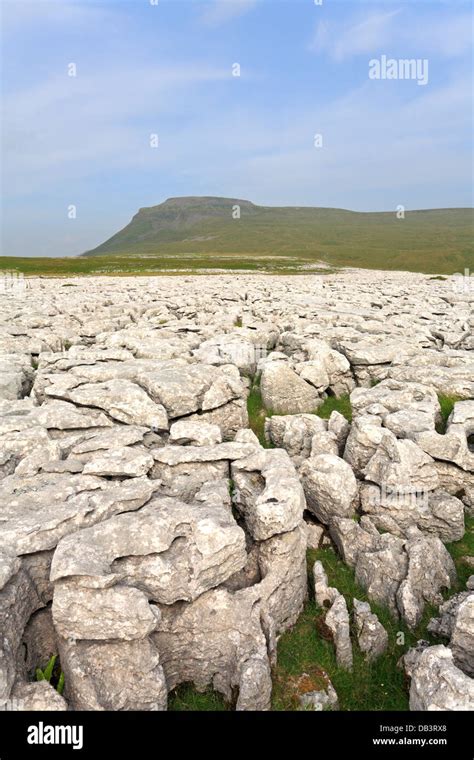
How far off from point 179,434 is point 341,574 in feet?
18.6

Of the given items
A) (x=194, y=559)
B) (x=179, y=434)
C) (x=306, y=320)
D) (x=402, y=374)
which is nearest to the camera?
(x=194, y=559)

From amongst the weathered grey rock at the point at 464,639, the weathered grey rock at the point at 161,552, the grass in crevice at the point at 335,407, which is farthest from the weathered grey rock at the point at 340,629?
the grass in crevice at the point at 335,407

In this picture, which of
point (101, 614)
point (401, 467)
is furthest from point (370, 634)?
point (101, 614)

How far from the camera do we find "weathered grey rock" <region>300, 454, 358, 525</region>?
12.0m

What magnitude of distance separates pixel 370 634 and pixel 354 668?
0.72 meters

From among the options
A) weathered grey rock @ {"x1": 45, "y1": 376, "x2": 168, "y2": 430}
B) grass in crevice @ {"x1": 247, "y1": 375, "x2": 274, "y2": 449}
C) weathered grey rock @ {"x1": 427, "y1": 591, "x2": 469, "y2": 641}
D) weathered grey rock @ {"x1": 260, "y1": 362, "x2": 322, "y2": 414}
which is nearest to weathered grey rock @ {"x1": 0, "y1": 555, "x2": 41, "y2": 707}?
weathered grey rock @ {"x1": 45, "y1": 376, "x2": 168, "y2": 430}

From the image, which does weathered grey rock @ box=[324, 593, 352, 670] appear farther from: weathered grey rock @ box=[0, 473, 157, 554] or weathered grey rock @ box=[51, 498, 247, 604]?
weathered grey rock @ box=[0, 473, 157, 554]

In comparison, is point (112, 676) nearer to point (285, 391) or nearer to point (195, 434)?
point (195, 434)

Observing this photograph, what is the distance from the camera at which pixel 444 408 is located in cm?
1627

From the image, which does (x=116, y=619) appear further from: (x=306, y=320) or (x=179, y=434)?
(x=306, y=320)

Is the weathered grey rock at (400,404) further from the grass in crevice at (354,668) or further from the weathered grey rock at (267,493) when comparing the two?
the grass in crevice at (354,668)

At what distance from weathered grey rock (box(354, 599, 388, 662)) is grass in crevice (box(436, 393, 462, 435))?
7542mm
